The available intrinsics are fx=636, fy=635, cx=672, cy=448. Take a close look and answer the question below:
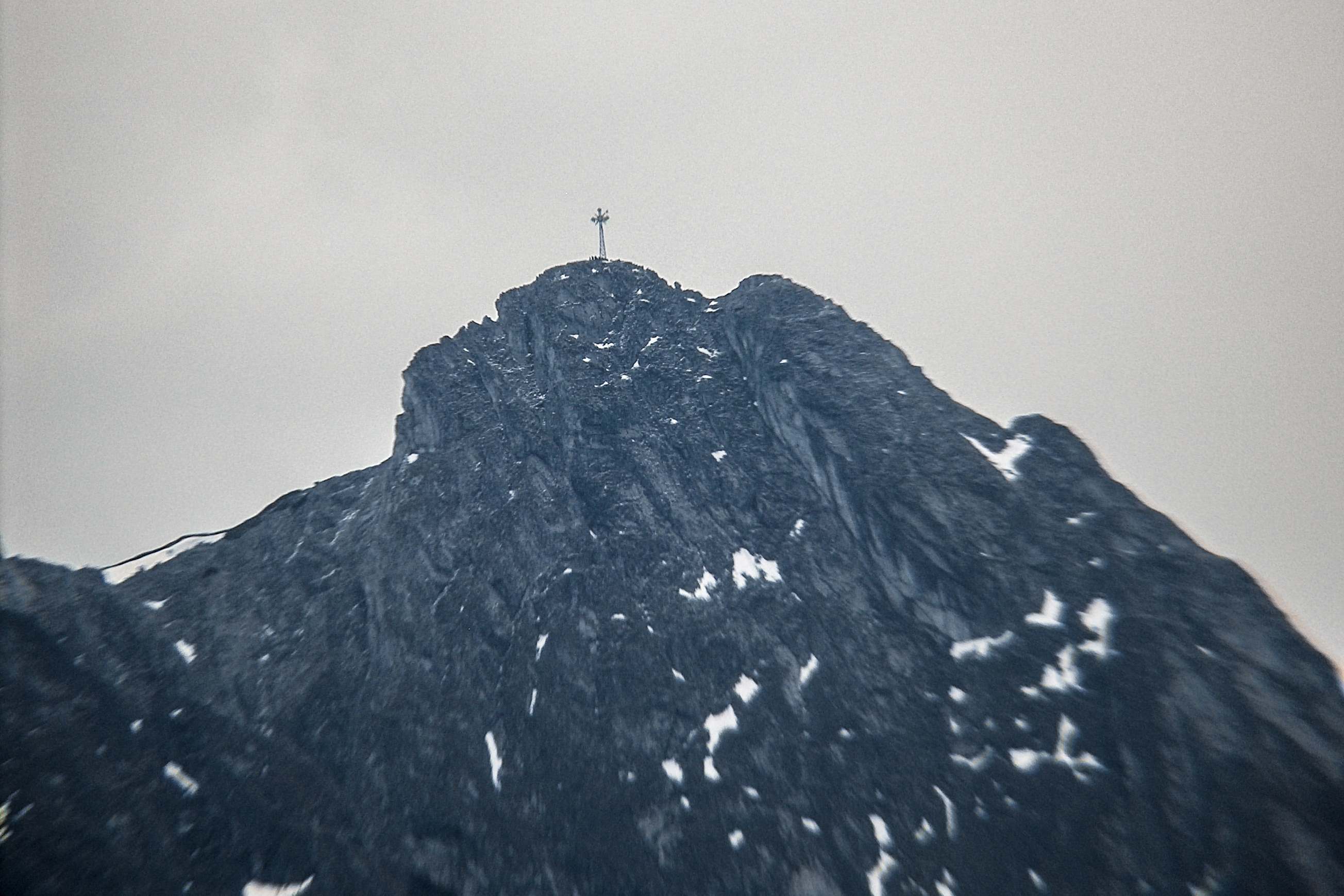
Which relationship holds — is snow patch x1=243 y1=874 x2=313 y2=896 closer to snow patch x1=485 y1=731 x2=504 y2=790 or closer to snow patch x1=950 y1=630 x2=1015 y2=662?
snow patch x1=485 y1=731 x2=504 y2=790

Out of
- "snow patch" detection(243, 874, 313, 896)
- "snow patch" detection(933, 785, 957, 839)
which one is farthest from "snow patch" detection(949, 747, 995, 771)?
"snow patch" detection(243, 874, 313, 896)

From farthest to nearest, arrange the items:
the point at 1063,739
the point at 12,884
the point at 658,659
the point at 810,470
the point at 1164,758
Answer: the point at 810,470, the point at 658,659, the point at 1063,739, the point at 1164,758, the point at 12,884

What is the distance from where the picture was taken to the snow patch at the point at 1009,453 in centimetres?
7544

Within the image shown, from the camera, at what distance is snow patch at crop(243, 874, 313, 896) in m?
53.1

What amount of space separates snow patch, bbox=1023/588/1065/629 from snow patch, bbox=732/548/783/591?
26.1 metres

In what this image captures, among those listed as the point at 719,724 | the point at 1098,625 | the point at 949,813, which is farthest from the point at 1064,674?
the point at 719,724

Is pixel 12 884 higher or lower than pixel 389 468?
lower

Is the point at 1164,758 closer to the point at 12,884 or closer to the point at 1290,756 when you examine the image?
the point at 1290,756

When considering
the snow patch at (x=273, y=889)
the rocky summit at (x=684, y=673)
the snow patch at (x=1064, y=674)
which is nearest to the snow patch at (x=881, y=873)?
the rocky summit at (x=684, y=673)

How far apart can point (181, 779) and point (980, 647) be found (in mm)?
78533

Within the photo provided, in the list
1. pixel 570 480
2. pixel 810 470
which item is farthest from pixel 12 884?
pixel 810 470

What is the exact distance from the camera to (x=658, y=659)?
232 ft

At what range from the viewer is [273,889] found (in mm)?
53594

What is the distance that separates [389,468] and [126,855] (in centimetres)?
4954
